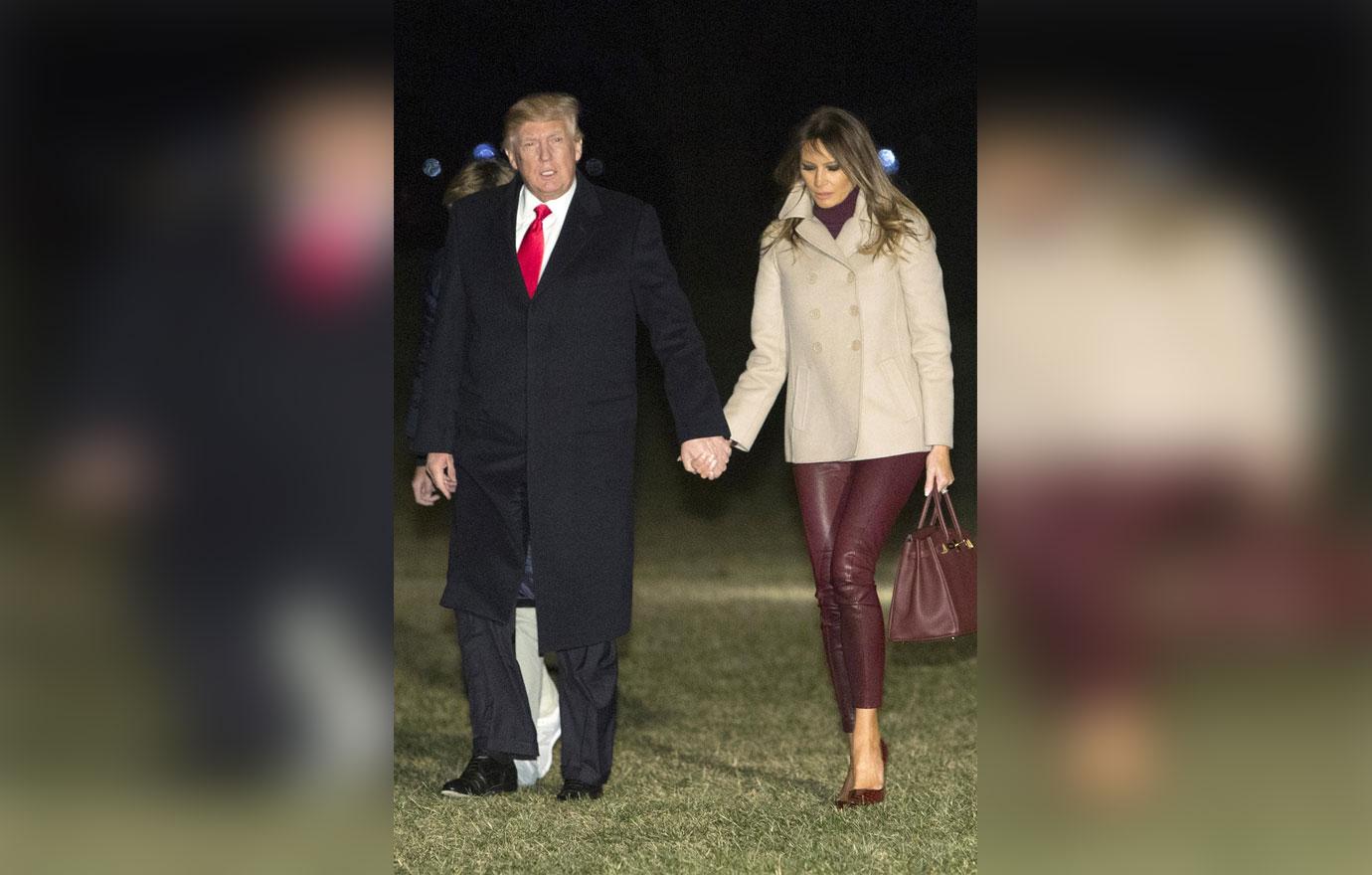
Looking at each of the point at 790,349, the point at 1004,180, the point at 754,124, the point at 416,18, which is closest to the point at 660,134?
the point at 754,124

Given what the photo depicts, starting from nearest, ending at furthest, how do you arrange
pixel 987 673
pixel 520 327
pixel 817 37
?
pixel 987 673 → pixel 520 327 → pixel 817 37

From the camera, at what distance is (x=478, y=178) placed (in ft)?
17.5

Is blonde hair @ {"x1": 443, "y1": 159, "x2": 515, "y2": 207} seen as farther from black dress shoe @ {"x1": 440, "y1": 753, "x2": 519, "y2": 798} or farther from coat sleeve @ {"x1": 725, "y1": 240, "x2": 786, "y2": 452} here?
black dress shoe @ {"x1": 440, "y1": 753, "x2": 519, "y2": 798}

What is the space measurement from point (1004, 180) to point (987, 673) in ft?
1.83

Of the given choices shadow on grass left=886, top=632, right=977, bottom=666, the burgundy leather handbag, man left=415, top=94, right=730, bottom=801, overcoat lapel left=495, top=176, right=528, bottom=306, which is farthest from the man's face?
shadow on grass left=886, top=632, right=977, bottom=666

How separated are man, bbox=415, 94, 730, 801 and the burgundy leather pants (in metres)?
0.33

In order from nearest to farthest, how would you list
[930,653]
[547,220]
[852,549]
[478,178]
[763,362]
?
[852,549] < [547,220] < [763,362] < [478,178] < [930,653]

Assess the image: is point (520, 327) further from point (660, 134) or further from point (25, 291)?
point (660, 134)

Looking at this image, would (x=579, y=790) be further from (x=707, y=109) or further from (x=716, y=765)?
(x=707, y=109)

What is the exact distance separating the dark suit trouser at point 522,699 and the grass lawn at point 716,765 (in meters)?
0.14

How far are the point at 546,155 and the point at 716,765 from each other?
6.74 feet

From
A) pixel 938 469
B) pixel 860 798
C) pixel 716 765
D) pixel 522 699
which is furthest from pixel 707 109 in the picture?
pixel 860 798

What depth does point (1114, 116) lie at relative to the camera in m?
1.75

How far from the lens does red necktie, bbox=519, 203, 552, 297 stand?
15.8ft
